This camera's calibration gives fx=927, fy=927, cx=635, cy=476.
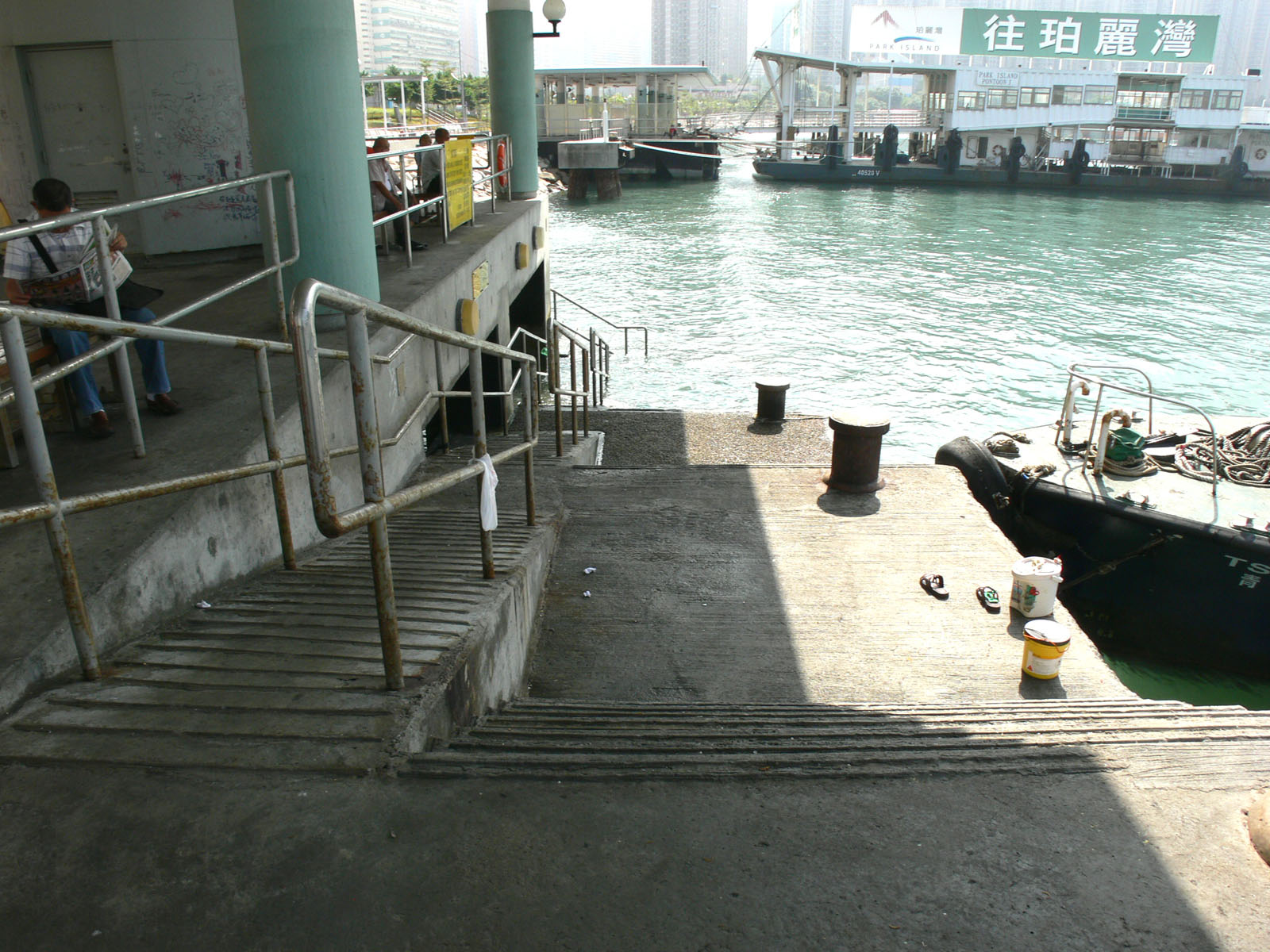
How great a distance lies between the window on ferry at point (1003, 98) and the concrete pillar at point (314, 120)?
56.0m

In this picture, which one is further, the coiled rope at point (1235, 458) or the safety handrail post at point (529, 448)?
the coiled rope at point (1235, 458)

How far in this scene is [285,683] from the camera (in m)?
2.90

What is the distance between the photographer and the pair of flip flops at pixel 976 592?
5.65 m

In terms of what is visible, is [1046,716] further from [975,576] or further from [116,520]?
[116,520]

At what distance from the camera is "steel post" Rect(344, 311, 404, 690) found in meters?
2.64

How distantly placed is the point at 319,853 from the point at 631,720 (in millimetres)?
1348

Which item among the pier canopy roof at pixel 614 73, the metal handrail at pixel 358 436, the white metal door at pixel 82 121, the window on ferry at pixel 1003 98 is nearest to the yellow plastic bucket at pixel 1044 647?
the metal handrail at pixel 358 436

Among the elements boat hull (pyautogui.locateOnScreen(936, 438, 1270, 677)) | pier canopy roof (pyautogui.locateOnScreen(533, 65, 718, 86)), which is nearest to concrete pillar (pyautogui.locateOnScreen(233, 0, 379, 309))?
boat hull (pyautogui.locateOnScreen(936, 438, 1270, 677))

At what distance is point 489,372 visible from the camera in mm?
12617

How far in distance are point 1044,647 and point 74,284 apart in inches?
206

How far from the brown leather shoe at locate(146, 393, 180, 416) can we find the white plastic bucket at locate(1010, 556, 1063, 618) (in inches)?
191

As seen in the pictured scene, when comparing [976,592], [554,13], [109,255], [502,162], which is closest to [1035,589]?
[976,592]

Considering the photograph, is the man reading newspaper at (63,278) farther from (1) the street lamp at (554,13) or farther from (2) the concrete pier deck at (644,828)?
(1) the street lamp at (554,13)

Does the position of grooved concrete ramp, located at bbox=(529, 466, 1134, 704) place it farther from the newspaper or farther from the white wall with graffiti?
the white wall with graffiti
